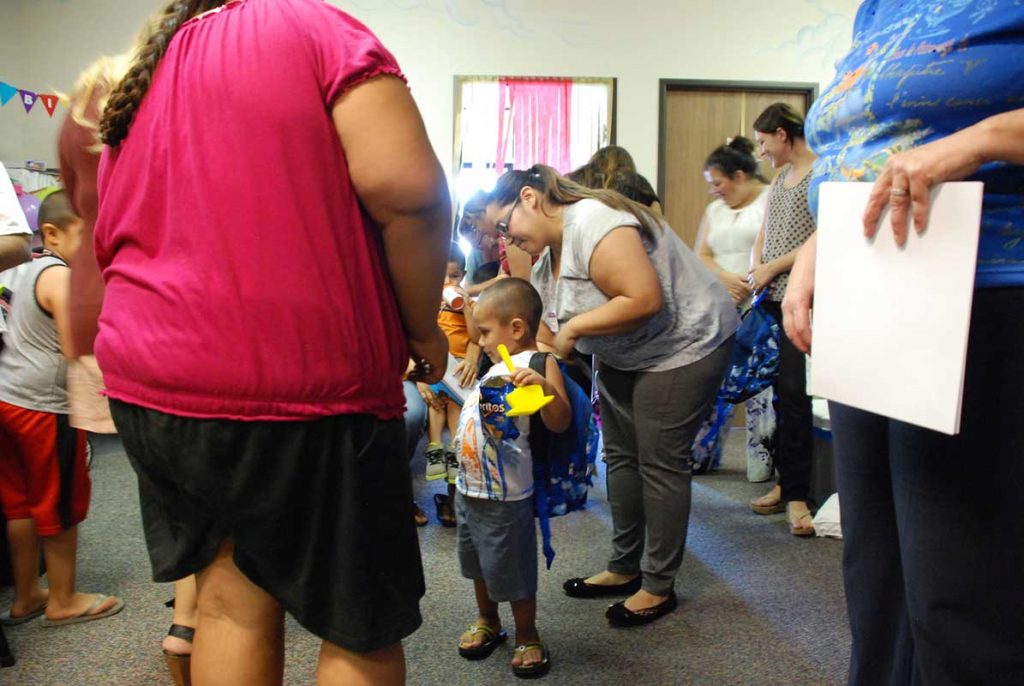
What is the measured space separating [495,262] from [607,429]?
173 centimetres

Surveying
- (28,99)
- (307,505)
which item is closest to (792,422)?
(307,505)

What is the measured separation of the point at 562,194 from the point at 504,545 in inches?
35.4

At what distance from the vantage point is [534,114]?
5.25 meters

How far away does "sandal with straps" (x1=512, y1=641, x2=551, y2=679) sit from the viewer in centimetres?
182

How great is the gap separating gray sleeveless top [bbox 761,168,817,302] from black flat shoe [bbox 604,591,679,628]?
1.26 m

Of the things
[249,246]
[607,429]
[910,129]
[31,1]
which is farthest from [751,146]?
[31,1]

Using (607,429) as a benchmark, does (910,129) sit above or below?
above

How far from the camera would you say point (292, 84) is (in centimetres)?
89

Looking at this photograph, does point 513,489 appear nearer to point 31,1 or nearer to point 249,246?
point 249,246

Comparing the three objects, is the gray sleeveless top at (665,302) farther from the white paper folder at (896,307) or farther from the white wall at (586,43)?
the white wall at (586,43)

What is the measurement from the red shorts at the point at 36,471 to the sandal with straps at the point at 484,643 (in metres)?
1.15

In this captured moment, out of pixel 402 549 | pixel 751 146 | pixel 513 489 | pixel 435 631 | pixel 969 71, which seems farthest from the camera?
pixel 751 146

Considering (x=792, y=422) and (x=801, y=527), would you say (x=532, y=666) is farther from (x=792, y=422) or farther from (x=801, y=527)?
(x=792, y=422)

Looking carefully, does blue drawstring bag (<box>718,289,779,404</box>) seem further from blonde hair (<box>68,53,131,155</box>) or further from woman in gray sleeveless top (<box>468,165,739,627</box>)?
blonde hair (<box>68,53,131,155</box>)
